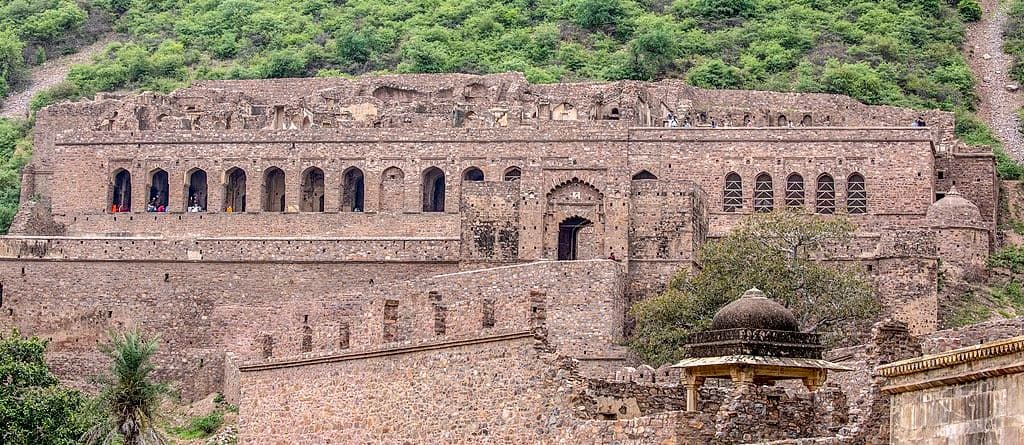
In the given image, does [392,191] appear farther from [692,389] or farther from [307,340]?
[692,389]

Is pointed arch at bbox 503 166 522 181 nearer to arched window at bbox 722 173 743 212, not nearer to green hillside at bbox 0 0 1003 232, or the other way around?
arched window at bbox 722 173 743 212

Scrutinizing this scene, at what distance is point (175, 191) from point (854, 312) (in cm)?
2543

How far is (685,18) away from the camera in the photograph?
96.8 meters

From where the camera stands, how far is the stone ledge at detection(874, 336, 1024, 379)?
80.8ft

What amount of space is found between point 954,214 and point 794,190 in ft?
17.2

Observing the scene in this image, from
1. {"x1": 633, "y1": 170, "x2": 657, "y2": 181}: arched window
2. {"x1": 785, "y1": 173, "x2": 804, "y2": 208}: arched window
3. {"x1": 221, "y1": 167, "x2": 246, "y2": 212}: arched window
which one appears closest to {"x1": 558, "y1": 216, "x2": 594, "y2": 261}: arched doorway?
{"x1": 633, "y1": 170, "x2": 657, "y2": 181}: arched window

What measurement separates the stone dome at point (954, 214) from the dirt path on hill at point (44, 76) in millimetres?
38764

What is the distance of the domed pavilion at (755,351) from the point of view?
32281 mm

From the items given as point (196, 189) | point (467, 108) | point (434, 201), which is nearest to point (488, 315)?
point (434, 201)

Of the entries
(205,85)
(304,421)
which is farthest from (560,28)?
(304,421)

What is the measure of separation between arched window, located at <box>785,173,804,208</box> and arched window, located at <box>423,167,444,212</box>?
10094 mm

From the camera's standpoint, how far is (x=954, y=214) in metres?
64.1

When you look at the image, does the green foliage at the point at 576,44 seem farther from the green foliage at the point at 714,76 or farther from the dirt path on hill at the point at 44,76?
the dirt path on hill at the point at 44,76

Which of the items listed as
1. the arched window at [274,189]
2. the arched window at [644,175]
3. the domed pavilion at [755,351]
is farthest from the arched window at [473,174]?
the domed pavilion at [755,351]
